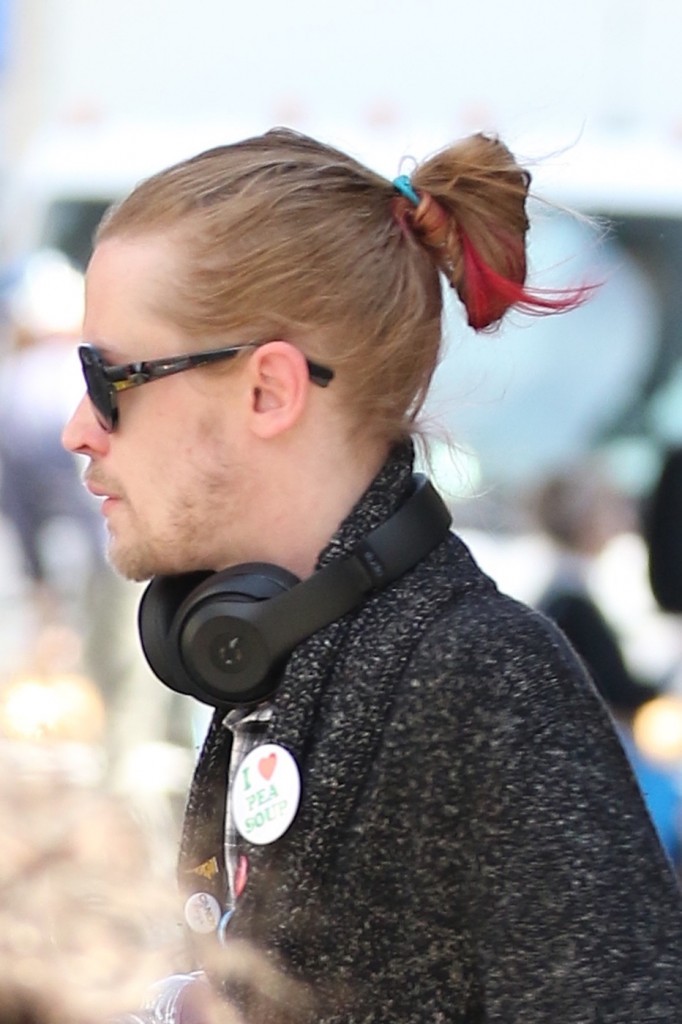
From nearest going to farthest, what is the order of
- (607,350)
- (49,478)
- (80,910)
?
(80,910) < (49,478) < (607,350)

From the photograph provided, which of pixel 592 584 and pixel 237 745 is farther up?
pixel 592 584

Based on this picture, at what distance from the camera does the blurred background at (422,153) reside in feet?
18.1

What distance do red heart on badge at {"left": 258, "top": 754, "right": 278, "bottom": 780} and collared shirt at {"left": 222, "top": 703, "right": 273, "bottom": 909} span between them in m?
0.04

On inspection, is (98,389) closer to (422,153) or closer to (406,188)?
(406,188)

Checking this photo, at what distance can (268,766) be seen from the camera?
150 centimetres

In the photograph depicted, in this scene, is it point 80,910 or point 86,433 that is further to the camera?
point 86,433

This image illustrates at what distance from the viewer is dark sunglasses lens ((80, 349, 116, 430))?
1.62m

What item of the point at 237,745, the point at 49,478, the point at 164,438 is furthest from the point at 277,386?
the point at 49,478

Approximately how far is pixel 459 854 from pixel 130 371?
1.70 feet

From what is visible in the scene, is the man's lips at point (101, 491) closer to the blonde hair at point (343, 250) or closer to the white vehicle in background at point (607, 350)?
the blonde hair at point (343, 250)

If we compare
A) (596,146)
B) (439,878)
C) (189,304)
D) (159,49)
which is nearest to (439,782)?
(439,878)

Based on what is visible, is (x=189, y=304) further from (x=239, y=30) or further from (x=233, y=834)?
(x=239, y=30)

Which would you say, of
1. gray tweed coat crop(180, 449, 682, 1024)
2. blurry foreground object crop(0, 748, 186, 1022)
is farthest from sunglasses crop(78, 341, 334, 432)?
blurry foreground object crop(0, 748, 186, 1022)

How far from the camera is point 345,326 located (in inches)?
63.4
